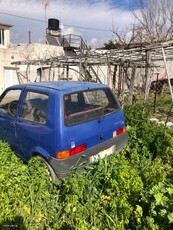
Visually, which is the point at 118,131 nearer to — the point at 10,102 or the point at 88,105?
the point at 88,105

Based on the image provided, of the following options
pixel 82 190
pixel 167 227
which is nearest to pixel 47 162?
pixel 82 190

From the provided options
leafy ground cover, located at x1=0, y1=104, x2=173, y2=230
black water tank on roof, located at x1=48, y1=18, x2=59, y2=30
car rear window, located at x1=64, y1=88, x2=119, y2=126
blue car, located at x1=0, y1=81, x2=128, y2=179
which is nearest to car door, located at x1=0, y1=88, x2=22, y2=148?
blue car, located at x1=0, y1=81, x2=128, y2=179

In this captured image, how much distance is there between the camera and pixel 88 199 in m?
3.10

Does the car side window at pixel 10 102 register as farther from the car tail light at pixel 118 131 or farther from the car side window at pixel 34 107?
the car tail light at pixel 118 131

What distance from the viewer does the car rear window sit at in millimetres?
3596

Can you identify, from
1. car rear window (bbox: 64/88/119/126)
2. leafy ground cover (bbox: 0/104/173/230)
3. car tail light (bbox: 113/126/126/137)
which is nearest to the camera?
leafy ground cover (bbox: 0/104/173/230)

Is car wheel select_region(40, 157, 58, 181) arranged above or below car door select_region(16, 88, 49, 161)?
below

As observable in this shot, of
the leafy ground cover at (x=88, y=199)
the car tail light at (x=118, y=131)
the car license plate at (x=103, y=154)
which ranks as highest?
the car tail light at (x=118, y=131)

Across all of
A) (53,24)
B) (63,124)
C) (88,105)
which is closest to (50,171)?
(63,124)

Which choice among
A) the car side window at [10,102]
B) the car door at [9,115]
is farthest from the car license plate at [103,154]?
the car side window at [10,102]

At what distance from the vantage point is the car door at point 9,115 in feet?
14.2

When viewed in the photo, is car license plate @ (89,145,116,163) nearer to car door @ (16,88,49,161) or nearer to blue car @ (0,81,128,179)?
blue car @ (0,81,128,179)

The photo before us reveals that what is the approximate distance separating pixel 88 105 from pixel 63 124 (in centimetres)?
75

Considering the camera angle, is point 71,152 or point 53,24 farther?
point 53,24
